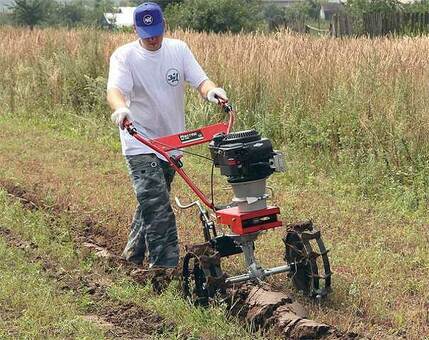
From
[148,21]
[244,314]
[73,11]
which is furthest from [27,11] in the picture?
[244,314]

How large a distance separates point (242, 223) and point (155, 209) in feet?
3.25

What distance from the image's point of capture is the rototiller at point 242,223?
5.40 m

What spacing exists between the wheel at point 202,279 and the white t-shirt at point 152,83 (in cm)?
102

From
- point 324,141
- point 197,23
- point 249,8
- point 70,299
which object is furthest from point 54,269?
point 249,8

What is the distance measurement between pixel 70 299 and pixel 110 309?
0.31 m

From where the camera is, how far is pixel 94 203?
8758mm

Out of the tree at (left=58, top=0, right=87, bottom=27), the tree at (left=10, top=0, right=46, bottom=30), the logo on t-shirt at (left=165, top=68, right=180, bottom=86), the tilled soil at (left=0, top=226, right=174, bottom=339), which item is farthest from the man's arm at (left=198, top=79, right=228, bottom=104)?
the tree at (left=58, top=0, right=87, bottom=27)

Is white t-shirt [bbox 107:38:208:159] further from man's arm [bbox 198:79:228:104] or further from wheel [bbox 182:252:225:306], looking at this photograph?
wheel [bbox 182:252:225:306]

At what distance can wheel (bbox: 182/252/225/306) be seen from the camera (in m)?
5.47

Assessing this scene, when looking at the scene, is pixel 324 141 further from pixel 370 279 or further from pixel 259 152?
pixel 259 152

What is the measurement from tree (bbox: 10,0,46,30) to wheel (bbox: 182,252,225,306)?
131ft

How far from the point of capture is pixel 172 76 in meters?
6.34

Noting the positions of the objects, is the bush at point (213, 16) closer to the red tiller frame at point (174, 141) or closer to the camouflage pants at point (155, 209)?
the camouflage pants at point (155, 209)

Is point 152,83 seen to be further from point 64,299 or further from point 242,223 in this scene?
point 64,299
